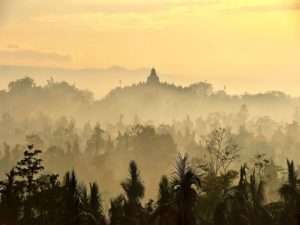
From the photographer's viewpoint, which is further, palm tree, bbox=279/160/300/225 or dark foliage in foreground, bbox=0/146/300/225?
palm tree, bbox=279/160/300/225

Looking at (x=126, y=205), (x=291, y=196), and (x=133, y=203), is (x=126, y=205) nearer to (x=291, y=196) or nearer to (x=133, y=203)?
(x=133, y=203)

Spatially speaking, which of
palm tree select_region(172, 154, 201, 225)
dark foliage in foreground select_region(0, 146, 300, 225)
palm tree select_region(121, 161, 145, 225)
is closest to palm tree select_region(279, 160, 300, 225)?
dark foliage in foreground select_region(0, 146, 300, 225)

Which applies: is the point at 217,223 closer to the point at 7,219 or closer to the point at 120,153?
the point at 7,219

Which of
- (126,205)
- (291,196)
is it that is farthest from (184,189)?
(126,205)

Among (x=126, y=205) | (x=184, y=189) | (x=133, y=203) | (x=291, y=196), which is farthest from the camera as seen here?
(x=133, y=203)

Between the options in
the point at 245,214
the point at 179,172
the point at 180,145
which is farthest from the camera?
the point at 180,145

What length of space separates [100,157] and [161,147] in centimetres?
1322

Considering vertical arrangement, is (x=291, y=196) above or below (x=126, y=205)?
below

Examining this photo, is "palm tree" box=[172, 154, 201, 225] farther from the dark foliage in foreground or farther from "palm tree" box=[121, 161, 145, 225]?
"palm tree" box=[121, 161, 145, 225]

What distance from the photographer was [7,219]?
41719 mm

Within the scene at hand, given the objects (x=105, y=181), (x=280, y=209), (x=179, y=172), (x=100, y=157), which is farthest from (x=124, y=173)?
(x=179, y=172)

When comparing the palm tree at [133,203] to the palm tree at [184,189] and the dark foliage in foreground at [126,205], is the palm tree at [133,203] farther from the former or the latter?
the palm tree at [184,189]

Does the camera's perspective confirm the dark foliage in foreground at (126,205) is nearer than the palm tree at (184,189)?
No

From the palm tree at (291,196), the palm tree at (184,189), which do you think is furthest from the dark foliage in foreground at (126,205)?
the palm tree at (184,189)
